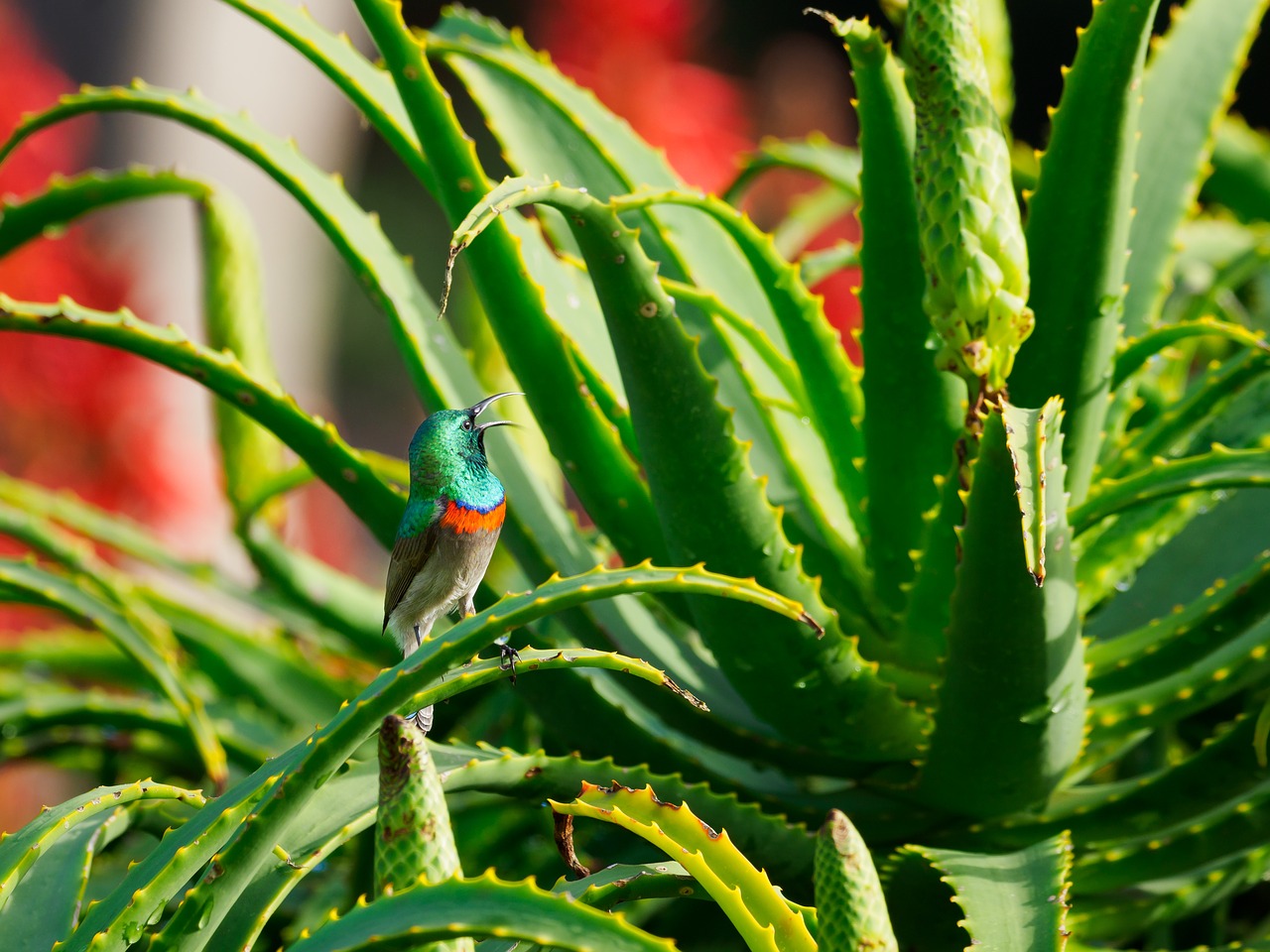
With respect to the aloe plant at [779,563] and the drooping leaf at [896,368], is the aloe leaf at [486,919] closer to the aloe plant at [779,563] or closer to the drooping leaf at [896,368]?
the aloe plant at [779,563]

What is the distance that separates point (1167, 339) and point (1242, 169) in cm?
67

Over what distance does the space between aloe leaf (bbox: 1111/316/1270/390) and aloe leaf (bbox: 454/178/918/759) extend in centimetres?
27

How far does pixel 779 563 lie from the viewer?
0.73 metres

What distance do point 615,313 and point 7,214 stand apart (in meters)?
0.50

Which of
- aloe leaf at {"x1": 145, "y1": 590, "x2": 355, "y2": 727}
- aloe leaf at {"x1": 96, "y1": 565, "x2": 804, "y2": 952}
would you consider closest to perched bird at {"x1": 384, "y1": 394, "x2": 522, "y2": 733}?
aloe leaf at {"x1": 96, "y1": 565, "x2": 804, "y2": 952}

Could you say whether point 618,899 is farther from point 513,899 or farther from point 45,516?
point 45,516

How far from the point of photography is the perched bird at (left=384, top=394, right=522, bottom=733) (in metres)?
0.68

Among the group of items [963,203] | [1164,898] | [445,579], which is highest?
[963,203]

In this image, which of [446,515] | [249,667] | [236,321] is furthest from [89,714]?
[446,515]

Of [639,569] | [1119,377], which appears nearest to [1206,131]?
[1119,377]

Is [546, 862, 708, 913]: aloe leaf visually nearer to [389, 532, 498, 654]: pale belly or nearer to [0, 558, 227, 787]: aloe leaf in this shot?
[389, 532, 498, 654]: pale belly

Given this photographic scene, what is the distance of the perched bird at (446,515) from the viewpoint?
0.68m

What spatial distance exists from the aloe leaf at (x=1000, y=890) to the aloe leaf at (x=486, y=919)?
0.71 ft

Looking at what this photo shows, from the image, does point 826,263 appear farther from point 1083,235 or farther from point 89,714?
point 89,714
